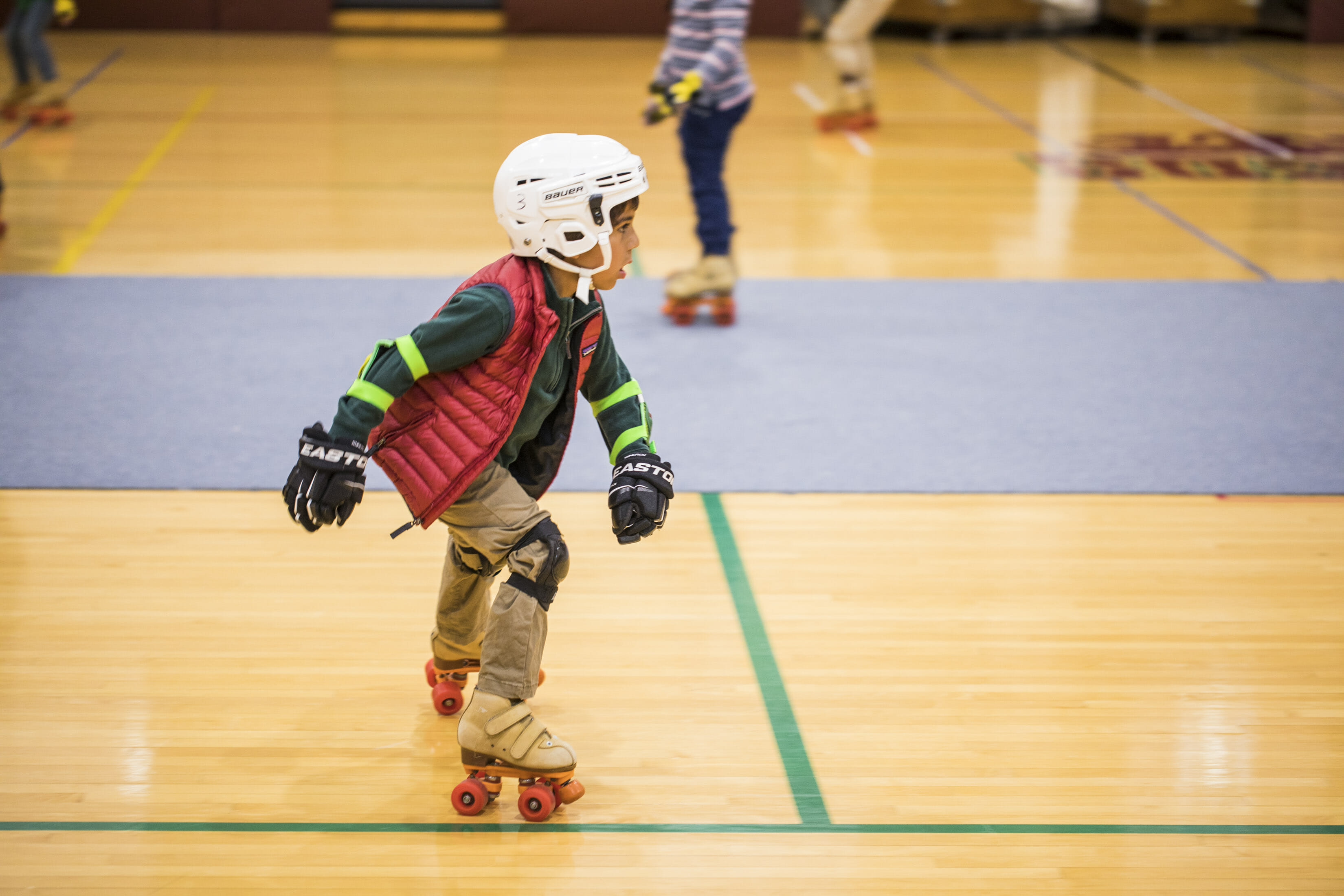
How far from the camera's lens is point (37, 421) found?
180 inches

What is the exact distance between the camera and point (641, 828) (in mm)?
2674

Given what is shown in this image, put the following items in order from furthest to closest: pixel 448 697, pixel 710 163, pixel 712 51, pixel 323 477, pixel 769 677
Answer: pixel 710 163 → pixel 712 51 → pixel 769 677 → pixel 448 697 → pixel 323 477

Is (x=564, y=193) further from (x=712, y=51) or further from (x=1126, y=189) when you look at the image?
(x=1126, y=189)

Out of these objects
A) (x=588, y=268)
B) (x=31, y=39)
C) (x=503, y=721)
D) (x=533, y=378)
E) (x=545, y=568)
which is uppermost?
(x=31, y=39)

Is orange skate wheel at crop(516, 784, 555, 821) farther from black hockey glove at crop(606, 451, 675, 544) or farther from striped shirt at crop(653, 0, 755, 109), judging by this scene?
striped shirt at crop(653, 0, 755, 109)

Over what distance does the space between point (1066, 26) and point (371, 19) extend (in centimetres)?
735

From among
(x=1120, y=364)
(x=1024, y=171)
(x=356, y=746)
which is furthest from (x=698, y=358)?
(x=1024, y=171)

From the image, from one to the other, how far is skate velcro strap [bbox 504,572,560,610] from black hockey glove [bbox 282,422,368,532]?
15.2 inches

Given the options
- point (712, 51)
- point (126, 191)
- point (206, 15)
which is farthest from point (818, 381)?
point (206, 15)

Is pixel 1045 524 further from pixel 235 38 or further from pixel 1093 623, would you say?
pixel 235 38

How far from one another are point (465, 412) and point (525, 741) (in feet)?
2.25

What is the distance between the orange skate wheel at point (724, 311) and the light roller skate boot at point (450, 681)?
2.96m

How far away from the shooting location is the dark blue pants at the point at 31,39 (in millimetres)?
8633

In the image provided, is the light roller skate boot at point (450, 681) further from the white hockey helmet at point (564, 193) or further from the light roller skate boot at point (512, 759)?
the white hockey helmet at point (564, 193)
